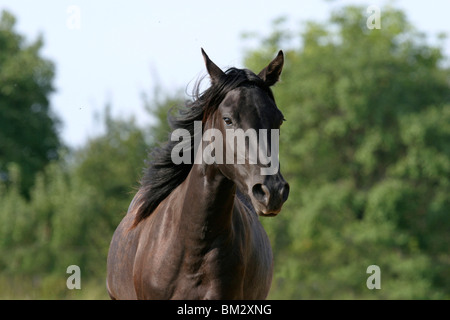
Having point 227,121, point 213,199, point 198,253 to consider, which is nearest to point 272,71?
point 227,121

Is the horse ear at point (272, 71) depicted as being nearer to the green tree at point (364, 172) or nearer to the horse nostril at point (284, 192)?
the horse nostril at point (284, 192)

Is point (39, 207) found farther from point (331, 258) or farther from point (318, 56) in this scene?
point (318, 56)

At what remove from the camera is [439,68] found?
1180 inches

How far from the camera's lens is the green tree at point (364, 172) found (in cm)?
2473

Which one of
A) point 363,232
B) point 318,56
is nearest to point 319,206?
point 363,232

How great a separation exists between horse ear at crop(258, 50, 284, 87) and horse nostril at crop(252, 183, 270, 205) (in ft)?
2.77

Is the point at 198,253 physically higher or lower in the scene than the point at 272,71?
lower

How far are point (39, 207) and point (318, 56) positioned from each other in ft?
42.8

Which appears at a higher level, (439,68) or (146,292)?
(439,68)

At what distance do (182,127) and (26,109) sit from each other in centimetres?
3406

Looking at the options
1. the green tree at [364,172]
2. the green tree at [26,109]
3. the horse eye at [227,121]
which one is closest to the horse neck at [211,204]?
the horse eye at [227,121]

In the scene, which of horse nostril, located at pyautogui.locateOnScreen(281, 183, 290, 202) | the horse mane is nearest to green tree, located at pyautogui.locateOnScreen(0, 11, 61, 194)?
the horse mane

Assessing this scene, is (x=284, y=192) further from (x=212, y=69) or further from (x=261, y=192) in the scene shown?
(x=212, y=69)

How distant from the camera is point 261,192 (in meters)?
3.92
